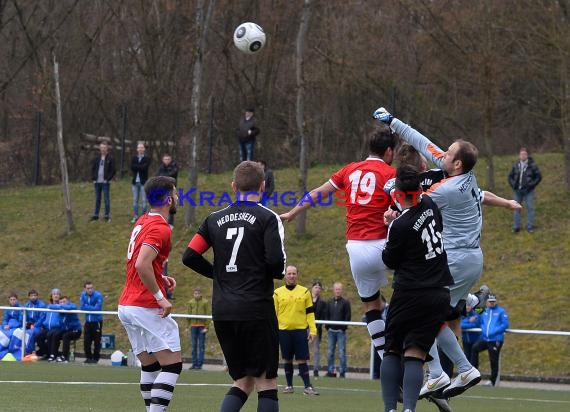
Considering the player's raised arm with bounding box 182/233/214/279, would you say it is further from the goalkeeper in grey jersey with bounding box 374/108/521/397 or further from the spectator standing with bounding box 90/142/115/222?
the spectator standing with bounding box 90/142/115/222

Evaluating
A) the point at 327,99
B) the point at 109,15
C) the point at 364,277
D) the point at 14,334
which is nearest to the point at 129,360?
the point at 14,334

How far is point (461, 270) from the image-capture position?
10.2 metres

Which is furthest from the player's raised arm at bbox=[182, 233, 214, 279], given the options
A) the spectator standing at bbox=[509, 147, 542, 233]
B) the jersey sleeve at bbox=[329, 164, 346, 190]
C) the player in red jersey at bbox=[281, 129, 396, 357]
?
the spectator standing at bbox=[509, 147, 542, 233]

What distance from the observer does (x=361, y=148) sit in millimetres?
36969

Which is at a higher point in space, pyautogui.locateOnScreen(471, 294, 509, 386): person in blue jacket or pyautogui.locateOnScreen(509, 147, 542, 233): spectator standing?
pyautogui.locateOnScreen(509, 147, 542, 233): spectator standing

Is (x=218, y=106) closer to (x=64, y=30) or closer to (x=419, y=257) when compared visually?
(x=64, y=30)

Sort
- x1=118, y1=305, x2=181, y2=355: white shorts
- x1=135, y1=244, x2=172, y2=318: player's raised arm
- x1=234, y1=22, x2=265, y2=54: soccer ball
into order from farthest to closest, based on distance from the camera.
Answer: x1=234, y1=22, x2=265, y2=54: soccer ball → x1=118, y1=305, x2=181, y2=355: white shorts → x1=135, y1=244, x2=172, y2=318: player's raised arm

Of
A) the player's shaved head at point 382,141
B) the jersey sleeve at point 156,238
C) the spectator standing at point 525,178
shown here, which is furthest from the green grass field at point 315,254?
the jersey sleeve at point 156,238

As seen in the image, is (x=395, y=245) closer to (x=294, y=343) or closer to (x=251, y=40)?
(x=294, y=343)

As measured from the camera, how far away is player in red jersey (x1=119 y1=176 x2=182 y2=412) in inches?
366

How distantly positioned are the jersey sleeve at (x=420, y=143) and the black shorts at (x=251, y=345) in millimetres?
2719

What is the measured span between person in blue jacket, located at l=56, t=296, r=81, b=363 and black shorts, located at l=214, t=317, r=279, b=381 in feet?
52.8

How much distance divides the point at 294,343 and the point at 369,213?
295 inches

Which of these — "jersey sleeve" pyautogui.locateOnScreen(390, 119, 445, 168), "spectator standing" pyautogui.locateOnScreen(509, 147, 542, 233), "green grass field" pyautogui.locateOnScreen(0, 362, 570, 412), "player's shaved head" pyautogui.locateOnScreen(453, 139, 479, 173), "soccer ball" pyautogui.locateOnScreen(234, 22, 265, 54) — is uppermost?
"soccer ball" pyautogui.locateOnScreen(234, 22, 265, 54)
